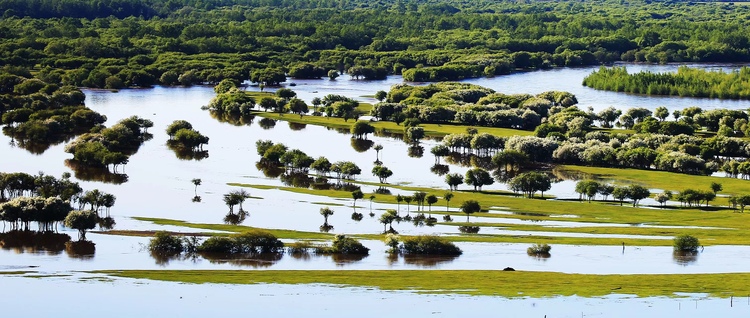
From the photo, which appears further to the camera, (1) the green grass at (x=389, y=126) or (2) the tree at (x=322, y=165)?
(1) the green grass at (x=389, y=126)

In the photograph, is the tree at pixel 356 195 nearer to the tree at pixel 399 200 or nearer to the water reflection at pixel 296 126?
the tree at pixel 399 200

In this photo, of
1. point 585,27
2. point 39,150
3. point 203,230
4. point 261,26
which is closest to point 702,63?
point 585,27

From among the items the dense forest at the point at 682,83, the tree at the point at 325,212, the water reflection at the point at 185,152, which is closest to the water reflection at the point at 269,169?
the water reflection at the point at 185,152

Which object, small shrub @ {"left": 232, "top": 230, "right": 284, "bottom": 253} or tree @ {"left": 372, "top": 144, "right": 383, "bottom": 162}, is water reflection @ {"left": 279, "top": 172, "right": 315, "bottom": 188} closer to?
tree @ {"left": 372, "top": 144, "right": 383, "bottom": 162}

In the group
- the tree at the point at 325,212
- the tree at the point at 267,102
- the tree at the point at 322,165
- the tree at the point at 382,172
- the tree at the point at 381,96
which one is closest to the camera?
the tree at the point at 325,212

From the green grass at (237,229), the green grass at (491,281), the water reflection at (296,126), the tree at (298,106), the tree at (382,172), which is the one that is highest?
the tree at (298,106)

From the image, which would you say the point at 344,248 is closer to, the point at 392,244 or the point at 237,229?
the point at 392,244
